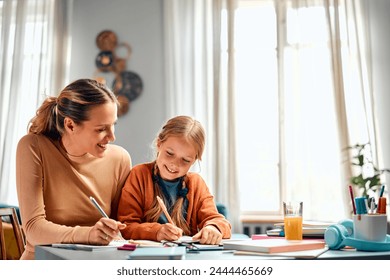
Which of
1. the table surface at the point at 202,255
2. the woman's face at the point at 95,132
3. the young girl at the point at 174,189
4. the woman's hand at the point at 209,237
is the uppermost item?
the woman's face at the point at 95,132

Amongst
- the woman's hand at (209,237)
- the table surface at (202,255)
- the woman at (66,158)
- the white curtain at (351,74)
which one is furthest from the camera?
the white curtain at (351,74)

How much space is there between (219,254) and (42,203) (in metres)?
0.46

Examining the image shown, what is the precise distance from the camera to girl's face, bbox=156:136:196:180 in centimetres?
126

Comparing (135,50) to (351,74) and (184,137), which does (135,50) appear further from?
(184,137)

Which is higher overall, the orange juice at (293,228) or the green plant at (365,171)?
the green plant at (365,171)

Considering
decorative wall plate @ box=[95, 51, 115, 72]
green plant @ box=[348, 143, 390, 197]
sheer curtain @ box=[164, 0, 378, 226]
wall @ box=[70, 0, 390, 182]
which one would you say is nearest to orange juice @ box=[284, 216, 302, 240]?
green plant @ box=[348, 143, 390, 197]

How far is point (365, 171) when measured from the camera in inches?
126

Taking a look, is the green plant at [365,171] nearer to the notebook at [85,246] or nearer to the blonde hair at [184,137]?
the blonde hair at [184,137]

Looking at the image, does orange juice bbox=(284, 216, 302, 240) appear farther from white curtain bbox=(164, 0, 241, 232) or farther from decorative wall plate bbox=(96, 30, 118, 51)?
decorative wall plate bbox=(96, 30, 118, 51)

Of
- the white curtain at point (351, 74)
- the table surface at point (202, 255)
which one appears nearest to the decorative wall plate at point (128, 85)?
the white curtain at point (351, 74)

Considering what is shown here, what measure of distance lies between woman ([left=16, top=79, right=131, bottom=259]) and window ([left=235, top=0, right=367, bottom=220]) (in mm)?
2193

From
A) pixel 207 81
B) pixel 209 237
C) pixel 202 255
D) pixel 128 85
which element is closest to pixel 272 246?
pixel 202 255

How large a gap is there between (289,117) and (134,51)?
125cm

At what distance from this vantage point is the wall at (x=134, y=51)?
3.61 metres
